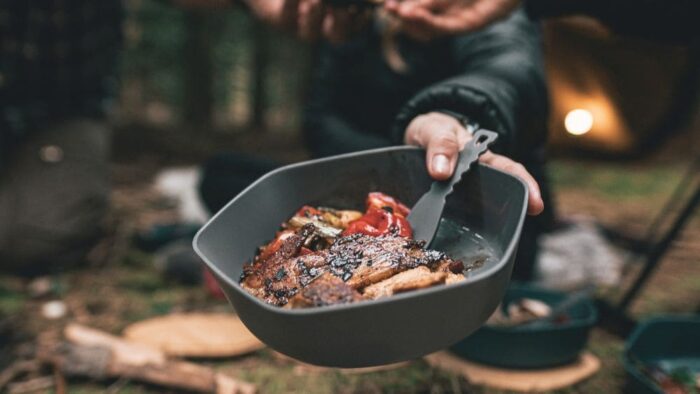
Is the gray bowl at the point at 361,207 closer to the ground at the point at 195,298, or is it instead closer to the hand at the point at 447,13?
the hand at the point at 447,13

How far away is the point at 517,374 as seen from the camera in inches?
76.9

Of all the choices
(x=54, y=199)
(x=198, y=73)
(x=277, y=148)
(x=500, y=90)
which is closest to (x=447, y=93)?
(x=500, y=90)

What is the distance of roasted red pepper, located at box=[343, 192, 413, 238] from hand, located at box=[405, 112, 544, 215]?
117 mm

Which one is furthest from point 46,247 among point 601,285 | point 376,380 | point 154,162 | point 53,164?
point 601,285

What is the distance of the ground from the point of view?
6.10 ft

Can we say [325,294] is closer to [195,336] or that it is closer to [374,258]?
[374,258]

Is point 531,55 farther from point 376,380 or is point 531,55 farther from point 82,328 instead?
point 82,328

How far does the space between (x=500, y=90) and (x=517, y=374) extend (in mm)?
1008

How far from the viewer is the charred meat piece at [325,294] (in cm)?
85

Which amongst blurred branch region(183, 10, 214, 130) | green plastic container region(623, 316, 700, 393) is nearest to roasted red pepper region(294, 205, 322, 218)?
green plastic container region(623, 316, 700, 393)

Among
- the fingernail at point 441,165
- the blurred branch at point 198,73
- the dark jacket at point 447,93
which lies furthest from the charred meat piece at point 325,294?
the blurred branch at point 198,73

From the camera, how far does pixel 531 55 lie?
6.71ft

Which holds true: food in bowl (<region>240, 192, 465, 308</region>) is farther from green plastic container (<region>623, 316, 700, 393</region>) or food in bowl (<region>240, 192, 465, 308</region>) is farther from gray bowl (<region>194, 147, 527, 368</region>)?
green plastic container (<region>623, 316, 700, 393</region>)

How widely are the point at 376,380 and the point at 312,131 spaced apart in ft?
4.19
